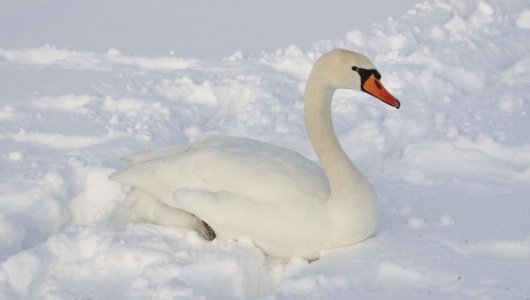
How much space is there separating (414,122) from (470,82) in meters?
1.03

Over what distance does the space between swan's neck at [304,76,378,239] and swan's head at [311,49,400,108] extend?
0.07 m

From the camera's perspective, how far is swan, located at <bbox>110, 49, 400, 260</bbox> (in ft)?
14.3

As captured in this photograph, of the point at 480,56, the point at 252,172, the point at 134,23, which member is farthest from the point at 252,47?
the point at 252,172

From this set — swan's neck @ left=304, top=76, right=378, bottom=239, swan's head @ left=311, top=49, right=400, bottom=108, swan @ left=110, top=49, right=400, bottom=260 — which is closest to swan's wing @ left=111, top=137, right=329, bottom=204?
swan @ left=110, top=49, right=400, bottom=260

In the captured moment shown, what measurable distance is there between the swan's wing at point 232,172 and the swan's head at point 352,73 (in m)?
0.49

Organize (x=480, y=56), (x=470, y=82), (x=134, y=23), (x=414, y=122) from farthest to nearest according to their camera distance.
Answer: (x=134, y=23) < (x=480, y=56) < (x=470, y=82) < (x=414, y=122)

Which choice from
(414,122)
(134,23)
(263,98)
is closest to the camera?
(414,122)

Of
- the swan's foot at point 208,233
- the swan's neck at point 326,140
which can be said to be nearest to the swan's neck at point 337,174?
the swan's neck at point 326,140

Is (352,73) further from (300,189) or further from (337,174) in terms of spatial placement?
(300,189)

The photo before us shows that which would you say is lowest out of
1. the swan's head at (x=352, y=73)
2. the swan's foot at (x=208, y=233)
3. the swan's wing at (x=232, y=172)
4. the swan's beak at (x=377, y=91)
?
the swan's foot at (x=208, y=233)

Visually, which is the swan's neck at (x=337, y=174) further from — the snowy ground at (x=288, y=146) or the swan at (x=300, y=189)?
the snowy ground at (x=288, y=146)

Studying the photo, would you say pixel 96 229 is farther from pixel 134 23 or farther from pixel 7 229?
pixel 134 23

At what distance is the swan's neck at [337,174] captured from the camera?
437cm

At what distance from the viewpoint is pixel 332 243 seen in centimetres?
440
